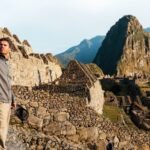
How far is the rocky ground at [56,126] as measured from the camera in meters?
16.4

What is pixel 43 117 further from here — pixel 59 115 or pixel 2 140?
pixel 2 140

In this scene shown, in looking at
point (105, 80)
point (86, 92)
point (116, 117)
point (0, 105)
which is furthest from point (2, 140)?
point (105, 80)

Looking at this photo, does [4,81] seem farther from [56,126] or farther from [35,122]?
[56,126]

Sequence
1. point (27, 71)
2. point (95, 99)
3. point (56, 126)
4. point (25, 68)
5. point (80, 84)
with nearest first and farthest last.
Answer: point (56, 126) < point (80, 84) < point (95, 99) < point (25, 68) < point (27, 71)

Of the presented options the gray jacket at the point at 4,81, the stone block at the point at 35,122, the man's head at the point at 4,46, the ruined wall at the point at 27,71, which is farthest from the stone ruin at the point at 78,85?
the man's head at the point at 4,46

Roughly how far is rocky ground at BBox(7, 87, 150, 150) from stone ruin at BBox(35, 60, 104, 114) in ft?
21.4

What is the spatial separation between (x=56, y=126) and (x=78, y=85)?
14.2m

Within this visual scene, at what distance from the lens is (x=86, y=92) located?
3097cm

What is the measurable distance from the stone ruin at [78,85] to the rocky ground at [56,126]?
653 cm

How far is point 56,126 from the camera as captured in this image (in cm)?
1769

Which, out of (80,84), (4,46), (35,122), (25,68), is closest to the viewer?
(4,46)

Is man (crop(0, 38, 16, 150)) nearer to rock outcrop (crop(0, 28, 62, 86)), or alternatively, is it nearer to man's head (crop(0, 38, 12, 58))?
man's head (crop(0, 38, 12, 58))

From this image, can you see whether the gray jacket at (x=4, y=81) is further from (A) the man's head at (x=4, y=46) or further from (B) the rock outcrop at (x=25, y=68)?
(B) the rock outcrop at (x=25, y=68)

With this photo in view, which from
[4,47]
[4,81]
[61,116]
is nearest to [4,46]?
[4,47]
